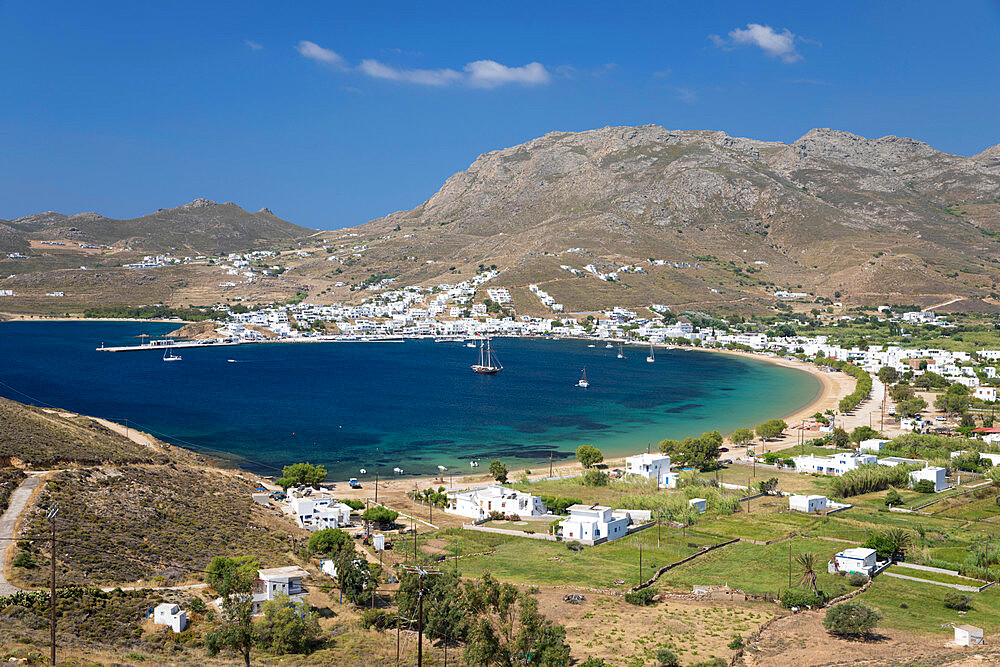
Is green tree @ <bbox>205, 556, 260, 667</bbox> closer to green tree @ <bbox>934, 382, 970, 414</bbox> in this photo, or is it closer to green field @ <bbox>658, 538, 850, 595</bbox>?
green field @ <bbox>658, 538, 850, 595</bbox>

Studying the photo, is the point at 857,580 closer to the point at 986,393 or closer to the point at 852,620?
the point at 852,620

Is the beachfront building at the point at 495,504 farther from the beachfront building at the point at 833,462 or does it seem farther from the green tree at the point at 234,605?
the beachfront building at the point at 833,462

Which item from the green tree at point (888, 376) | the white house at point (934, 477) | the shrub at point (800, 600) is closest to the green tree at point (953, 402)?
the green tree at point (888, 376)

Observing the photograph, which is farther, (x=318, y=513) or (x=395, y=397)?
(x=395, y=397)

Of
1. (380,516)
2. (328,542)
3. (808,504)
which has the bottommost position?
(808,504)

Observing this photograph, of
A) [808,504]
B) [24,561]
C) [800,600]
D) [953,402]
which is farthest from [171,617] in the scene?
[953,402]

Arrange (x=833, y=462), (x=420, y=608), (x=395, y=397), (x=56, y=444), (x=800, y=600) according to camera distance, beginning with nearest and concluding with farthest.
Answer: (x=420, y=608) → (x=800, y=600) → (x=56, y=444) → (x=833, y=462) → (x=395, y=397)
